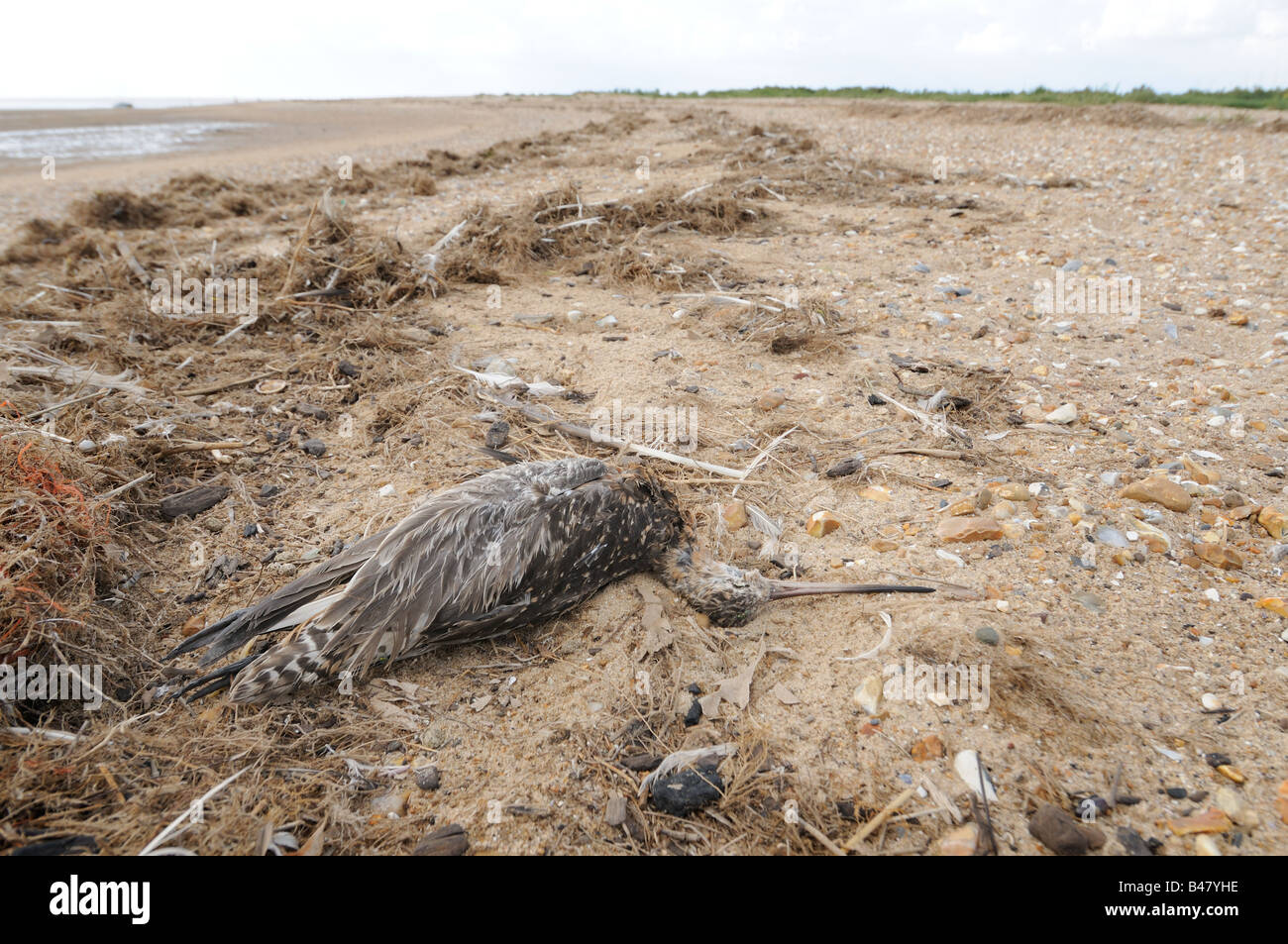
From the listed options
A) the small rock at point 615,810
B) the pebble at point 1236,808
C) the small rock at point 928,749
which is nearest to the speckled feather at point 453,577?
the small rock at point 615,810

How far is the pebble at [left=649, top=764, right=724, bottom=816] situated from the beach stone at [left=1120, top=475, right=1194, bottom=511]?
8.70ft

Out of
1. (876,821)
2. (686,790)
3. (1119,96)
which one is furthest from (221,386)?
(1119,96)

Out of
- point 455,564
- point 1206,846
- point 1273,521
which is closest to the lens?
point 1206,846

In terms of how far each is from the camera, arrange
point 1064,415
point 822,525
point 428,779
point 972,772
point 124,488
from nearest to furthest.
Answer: point 972,772 → point 428,779 → point 124,488 → point 822,525 → point 1064,415

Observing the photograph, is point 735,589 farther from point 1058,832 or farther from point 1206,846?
point 1206,846

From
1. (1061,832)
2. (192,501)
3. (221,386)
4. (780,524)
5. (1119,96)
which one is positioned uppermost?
(1119,96)

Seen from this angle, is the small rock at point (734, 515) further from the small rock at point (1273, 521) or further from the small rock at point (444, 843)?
the small rock at point (1273, 521)

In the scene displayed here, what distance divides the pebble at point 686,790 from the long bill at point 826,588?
0.91 meters

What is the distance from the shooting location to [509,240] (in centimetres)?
679

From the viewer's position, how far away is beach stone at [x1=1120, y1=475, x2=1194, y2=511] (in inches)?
127

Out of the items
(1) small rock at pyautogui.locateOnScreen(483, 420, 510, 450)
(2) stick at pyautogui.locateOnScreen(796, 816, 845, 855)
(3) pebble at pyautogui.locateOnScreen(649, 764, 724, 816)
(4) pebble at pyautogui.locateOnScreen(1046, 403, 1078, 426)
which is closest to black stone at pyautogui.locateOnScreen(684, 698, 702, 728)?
(3) pebble at pyautogui.locateOnScreen(649, 764, 724, 816)

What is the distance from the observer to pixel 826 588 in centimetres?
288

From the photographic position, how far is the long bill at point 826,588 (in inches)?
111

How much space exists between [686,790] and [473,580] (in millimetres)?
1085
